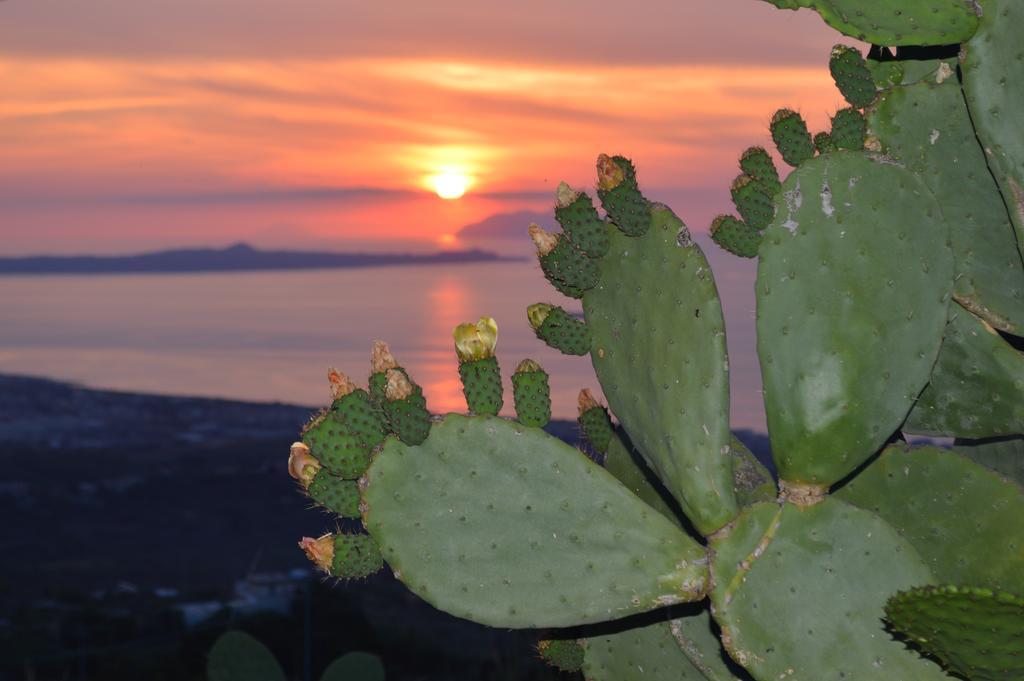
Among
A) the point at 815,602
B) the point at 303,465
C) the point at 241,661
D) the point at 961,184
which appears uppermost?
the point at 961,184

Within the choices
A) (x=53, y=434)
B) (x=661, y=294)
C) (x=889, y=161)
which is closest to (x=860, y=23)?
(x=889, y=161)

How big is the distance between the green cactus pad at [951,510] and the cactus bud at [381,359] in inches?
44.0

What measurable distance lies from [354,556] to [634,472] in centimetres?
97

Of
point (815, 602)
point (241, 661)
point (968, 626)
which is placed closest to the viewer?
point (968, 626)

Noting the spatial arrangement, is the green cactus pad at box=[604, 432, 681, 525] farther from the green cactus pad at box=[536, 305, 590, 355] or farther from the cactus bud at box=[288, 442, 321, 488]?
the cactus bud at box=[288, 442, 321, 488]

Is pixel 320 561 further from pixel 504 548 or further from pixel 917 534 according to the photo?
pixel 917 534

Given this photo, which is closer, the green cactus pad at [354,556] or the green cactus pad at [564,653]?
the green cactus pad at [354,556]

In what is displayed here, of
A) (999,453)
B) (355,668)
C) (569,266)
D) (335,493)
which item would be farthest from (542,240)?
(355,668)

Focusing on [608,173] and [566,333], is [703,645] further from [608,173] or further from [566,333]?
[608,173]

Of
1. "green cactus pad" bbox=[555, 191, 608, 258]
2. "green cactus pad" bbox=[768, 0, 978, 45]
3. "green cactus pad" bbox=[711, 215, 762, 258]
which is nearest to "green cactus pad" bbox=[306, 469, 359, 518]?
"green cactus pad" bbox=[555, 191, 608, 258]

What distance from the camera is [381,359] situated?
2912mm

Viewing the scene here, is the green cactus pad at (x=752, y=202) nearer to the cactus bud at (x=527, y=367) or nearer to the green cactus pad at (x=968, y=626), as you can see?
the cactus bud at (x=527, y=367)

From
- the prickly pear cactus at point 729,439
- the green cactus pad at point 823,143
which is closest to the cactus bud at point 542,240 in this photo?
the prickly pear cactus at point 729,439

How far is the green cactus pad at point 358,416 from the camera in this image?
2.83 meters
